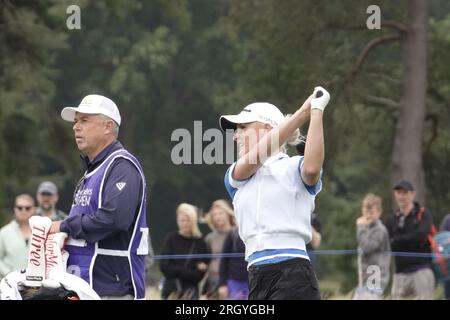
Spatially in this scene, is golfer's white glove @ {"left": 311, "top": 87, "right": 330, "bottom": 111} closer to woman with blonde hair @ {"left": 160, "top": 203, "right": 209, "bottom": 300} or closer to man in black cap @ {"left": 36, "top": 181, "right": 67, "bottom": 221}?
woman with blonde hair @ {"left": 160, "top": 203, "right": 209, "bottom": 300}

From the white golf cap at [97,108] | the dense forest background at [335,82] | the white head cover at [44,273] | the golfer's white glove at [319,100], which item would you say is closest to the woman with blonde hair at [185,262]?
the dense forest background at [335,82]

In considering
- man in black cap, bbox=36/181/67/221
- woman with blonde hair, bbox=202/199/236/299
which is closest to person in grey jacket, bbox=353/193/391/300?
woman with blonde hair, bbox=202/199/236/299

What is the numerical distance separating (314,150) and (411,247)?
809 cm

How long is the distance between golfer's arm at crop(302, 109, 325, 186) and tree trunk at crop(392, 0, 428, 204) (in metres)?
15.3

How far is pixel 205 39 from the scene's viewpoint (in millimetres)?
49219

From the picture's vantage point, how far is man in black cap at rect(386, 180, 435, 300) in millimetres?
14070

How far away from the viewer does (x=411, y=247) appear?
46.8 ft

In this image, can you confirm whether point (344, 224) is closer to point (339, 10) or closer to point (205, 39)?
point (339, 10)

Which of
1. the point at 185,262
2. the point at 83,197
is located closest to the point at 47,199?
the point at 185,262

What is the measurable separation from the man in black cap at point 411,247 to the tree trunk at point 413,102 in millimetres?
7313

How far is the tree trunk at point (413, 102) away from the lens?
21.8 meters

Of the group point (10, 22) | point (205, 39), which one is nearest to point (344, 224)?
point (10, 22)

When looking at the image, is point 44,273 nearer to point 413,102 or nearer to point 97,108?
point 97,108
